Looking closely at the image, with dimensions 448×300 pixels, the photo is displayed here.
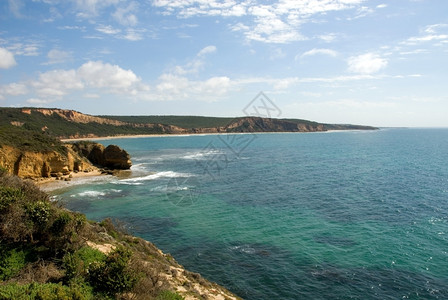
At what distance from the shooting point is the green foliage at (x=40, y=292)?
9195 mm

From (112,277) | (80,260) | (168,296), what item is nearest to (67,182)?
(80,260)

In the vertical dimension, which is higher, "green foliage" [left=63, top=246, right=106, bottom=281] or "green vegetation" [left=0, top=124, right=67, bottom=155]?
"green vegetation" [left=0, top=124, right=67, bottom=155]

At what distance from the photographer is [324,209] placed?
3055 centimetres

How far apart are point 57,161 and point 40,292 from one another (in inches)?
1670

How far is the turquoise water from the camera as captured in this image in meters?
17.7

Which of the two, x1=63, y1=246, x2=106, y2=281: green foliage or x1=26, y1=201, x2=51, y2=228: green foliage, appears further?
x1=26, y1=201, x2=51, y2=228: green foliage

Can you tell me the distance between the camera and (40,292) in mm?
9375

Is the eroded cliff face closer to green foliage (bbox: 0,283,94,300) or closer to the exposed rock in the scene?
the exposed rock

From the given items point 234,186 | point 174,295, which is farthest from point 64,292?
point 234,186

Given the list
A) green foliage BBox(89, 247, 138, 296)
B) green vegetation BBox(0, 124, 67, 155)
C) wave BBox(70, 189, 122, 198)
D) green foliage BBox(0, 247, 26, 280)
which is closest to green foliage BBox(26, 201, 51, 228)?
green foliage BBox(0, 247, 26, 280)

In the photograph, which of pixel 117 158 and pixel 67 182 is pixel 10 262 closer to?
pixel 67 182

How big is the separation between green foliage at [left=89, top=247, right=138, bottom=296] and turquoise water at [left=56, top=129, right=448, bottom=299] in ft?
23.9

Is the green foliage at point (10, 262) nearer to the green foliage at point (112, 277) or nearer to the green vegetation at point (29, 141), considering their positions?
the green foliage at point (112, 277)

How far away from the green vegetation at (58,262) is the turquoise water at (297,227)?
700 centimetres
